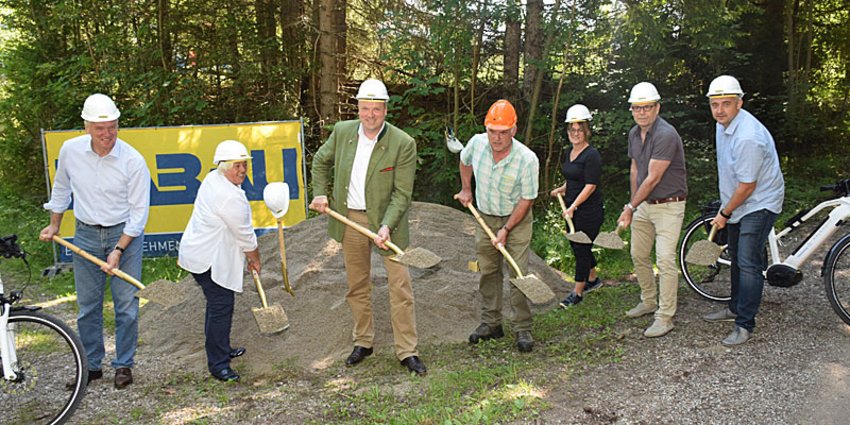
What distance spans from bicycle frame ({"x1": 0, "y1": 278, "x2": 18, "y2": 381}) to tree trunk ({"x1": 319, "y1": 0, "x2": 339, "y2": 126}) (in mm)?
7538

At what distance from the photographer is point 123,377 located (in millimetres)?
4773

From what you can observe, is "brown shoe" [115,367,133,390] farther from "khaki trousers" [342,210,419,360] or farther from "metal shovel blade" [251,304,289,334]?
"khaki trousers" [342,210,419,360]

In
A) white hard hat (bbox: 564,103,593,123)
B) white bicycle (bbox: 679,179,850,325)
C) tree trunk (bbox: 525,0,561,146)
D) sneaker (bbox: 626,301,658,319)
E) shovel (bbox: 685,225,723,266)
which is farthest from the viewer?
tree trunk (bbox: 525,0,561,146)

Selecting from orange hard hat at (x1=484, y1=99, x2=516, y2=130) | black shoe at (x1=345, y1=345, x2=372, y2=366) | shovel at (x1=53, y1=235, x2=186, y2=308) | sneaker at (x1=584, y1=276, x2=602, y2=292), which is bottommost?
black shoe at (x1=345, y1=345, x2=372, y2=366)

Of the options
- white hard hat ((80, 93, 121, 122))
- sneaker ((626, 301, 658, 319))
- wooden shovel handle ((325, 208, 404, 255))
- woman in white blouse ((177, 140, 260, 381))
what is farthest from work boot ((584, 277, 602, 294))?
white hard hat ((80, 93, 121, 122))

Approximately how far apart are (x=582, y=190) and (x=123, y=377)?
13.1ft

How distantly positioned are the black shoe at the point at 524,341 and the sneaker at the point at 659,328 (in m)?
0.88

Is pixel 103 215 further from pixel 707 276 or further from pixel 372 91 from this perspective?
pixel 707 276

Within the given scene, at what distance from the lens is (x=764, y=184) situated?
4.73 metres

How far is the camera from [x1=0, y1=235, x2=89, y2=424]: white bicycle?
405 cm

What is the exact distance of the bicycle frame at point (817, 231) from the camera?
5.08m

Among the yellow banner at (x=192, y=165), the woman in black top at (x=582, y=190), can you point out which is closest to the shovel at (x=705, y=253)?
the woman in black top at (x=582, y=190)

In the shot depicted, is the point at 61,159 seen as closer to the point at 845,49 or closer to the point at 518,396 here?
the point at 518,396

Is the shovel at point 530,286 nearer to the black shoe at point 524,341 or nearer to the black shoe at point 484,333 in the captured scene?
the black shoe at point 524,341
